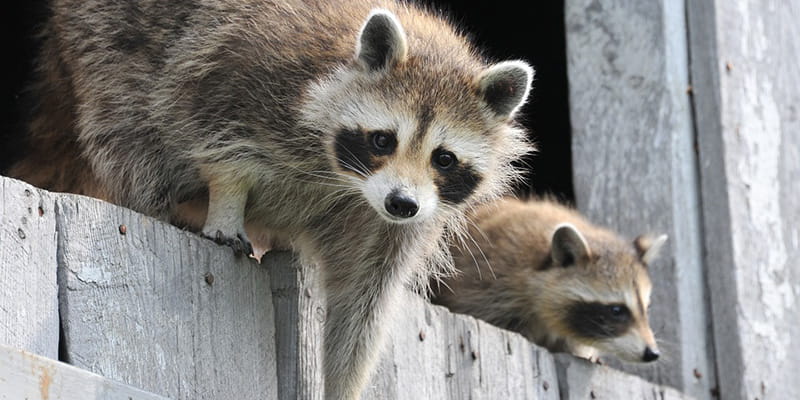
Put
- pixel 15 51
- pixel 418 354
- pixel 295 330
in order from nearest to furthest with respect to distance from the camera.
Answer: pixel 295 330 < pixel 418 354 < pixel 15 51

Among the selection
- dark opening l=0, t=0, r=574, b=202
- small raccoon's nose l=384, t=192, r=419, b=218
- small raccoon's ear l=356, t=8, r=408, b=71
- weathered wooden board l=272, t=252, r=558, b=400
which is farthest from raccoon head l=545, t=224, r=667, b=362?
small raccoon's nose l=384, t=192, r=419, b=218

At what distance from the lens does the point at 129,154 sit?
456cm

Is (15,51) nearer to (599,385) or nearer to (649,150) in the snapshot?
(649,150)

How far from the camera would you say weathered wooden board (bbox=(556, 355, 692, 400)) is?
16.9ft

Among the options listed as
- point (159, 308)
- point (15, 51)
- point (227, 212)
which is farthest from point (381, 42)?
point (15, 51)

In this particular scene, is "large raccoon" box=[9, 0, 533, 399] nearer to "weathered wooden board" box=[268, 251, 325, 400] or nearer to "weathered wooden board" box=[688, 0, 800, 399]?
"weathered wooden board" box=[268, 251, 325, 400]

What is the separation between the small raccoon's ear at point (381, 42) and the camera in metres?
4.25

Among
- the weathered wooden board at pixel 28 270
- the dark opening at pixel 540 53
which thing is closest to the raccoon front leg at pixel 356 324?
the weathered wooden board at pixel 28 270

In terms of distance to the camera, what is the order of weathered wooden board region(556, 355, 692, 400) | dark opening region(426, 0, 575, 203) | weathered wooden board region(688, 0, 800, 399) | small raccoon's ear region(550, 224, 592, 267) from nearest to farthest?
weathered wooden board region(556, 355, 692, 400) < weathered wooden board region(688, 0, 800, 399) < small raccoon's ear region(550, 224, 592, 267) < dark opening region(426, 0, 575, 203)

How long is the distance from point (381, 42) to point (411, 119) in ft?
0.94

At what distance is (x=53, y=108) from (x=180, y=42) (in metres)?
0.88

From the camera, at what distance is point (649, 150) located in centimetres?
611

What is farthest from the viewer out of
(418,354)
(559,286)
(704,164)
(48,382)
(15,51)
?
(15,51)

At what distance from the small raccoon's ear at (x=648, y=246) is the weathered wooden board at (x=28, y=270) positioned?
3.52 m
